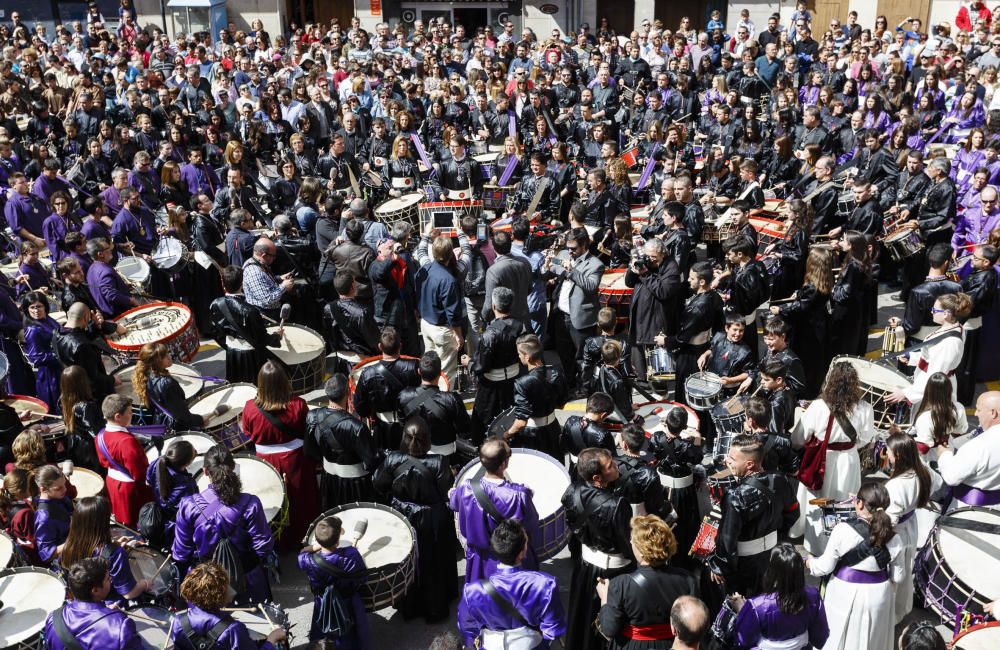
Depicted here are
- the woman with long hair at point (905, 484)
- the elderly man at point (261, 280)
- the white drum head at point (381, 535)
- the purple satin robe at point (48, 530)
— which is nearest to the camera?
the woman with long hair at point (905, 484)

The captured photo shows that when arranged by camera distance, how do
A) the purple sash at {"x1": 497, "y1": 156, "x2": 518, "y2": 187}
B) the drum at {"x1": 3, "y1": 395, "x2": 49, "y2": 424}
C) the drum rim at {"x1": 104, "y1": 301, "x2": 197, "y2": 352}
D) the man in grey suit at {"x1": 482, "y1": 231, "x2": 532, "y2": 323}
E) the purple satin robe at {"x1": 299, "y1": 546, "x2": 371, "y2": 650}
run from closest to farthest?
1. the purple satin robe at {"x1": 299, "y1": 546, "x2": 371, "y2": 650}
2. the drum at {"x1": 3, "y1": 395, "x2": 49, "y2": 424}
3. the drum rim at {"x1": 104, "y1": 301, "x2": 197, "y2": 352}
4. the man in grey suit at {"x1": 482, "y1": 231, "x2": 532, "y2": 323}
5. the purple sash at {"x1": 497, "y1": 156, "x2": 518, "y2": 187}

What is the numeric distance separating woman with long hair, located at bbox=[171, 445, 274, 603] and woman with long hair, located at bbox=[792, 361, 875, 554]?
386 cm

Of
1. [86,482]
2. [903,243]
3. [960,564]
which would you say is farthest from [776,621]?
[903,243]

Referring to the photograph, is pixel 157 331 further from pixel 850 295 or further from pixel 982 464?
pixel 982 464

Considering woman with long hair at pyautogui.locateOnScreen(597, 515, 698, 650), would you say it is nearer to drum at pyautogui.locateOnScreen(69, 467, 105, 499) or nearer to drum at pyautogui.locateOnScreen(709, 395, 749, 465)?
drum at pyautogui.locateOnScreen(709, 395, 749, 465)

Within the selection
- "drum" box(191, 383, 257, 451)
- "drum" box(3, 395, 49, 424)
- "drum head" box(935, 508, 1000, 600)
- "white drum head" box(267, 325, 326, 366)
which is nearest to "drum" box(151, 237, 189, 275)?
"white drum head" box(267, 325, 326, 366)

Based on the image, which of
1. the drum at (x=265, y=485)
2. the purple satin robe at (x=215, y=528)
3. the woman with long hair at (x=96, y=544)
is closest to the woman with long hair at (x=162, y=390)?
the drum at (x=265, y=485)

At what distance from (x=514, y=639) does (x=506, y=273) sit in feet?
14.9

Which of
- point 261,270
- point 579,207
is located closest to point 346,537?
point 261,270

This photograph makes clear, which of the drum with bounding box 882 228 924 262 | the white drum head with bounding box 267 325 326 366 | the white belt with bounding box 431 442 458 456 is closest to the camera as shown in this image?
the white belt with bounding box 431 442 458 456

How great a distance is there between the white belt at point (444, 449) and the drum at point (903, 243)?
6.05 metres

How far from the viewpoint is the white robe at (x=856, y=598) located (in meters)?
5.23

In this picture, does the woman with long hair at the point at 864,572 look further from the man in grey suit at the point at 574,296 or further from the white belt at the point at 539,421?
the man in grey suit at the point at 574,296

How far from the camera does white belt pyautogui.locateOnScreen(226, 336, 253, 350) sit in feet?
27.6
